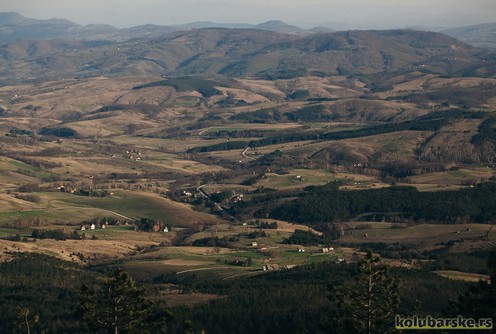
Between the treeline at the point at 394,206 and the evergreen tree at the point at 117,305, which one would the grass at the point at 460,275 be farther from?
the evergreen tree at the point at 117,305

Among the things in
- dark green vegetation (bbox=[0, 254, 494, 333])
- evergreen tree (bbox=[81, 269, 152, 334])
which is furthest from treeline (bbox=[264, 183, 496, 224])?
evergreen tree (bbox=[81, 269, 152, 334])

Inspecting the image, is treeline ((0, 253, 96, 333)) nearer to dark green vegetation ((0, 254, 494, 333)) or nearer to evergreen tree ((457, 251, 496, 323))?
dark green vegetation ((0, 254, 494, 333))

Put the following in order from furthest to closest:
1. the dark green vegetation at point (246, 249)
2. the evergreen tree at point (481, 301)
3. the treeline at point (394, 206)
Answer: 1. the treeline at point (394, 206)
2. the dark green vegetation at point (246, 249)
3. the evergreen tree at point (481, 301)

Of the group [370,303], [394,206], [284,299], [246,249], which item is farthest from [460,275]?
[370,303]

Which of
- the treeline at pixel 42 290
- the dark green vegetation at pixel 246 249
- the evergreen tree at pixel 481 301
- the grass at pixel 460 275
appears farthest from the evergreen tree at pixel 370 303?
the grass at pixel 460 275

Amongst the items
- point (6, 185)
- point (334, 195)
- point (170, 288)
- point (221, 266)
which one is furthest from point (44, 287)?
point (6, 185)
